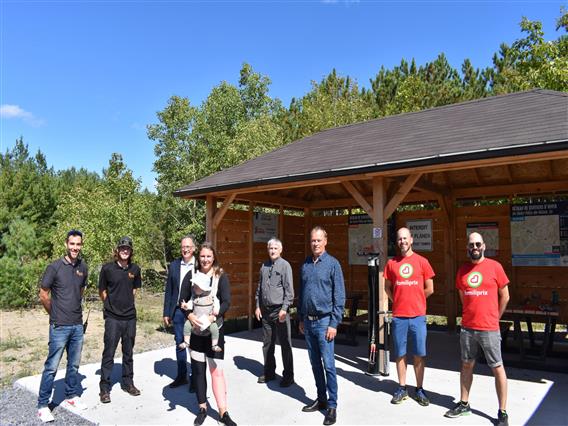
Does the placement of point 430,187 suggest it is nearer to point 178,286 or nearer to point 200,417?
point 178,286

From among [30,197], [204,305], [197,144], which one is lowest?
[204,305]

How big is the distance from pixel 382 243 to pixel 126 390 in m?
3.46

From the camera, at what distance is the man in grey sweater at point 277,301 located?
479 cm

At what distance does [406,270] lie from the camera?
172 inches

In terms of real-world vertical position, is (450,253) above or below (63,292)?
above

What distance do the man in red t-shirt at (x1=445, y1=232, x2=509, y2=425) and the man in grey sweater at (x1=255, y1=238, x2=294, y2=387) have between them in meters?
1.75

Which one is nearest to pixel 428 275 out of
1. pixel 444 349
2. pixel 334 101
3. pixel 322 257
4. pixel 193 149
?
pixel 322 257

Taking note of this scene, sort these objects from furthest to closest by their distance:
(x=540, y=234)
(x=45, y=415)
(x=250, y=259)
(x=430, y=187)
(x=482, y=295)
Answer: (x=250, y=259), (x=430, y=187), (x=540, y=234), (x=45, y=415), (x=482, y=295)

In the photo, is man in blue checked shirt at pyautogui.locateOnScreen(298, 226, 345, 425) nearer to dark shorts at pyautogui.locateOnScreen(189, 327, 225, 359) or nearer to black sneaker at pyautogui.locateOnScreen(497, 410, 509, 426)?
dark shorts at pyautogui.locateOnScreen(189, 327, 225, 359)

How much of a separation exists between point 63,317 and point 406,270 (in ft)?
11.0

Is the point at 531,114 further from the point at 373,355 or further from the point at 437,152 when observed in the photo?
the point at 373,355

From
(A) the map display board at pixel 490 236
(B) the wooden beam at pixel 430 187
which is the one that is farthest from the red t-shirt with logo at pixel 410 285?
(A) the map display board at pixel 490 236

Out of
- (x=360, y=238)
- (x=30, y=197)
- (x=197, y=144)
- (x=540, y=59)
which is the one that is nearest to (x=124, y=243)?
(x=360, y=238)

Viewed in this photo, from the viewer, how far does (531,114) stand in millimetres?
5812
